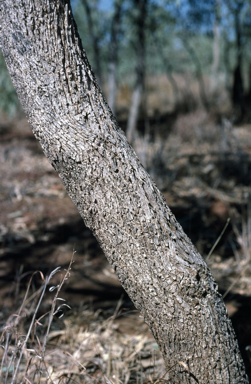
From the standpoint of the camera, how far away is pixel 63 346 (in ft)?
6.88

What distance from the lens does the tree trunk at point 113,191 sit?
3.75 feet

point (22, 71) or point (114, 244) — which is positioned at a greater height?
point (22, 71)

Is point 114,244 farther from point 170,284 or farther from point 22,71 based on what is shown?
point 22,71

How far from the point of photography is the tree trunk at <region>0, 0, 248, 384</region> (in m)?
1.14

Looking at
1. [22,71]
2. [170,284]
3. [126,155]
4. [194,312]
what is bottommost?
[194,312]

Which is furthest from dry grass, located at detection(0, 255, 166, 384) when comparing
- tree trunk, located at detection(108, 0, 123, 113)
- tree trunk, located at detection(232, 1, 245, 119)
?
tree trunk, located at detection(232, 1, 245, 119)

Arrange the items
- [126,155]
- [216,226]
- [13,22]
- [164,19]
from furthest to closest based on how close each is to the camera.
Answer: [164,19], [216,226], [126,155], [13,22]

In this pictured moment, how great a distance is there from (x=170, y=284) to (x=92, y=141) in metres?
0.63

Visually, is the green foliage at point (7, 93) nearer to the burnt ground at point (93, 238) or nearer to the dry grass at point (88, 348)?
the burnt ground at point (93, 238)

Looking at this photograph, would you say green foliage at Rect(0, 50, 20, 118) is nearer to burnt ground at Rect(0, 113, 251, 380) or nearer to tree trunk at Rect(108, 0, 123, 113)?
burnt ground at Rect(0, 113, 251, 380)

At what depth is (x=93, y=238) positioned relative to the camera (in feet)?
12.3

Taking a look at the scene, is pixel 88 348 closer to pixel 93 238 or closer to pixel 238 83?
pixel 93 238

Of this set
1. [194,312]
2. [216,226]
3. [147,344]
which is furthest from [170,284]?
[216,226]

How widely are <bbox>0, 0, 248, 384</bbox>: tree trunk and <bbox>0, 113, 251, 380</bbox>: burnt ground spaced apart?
59 cm
